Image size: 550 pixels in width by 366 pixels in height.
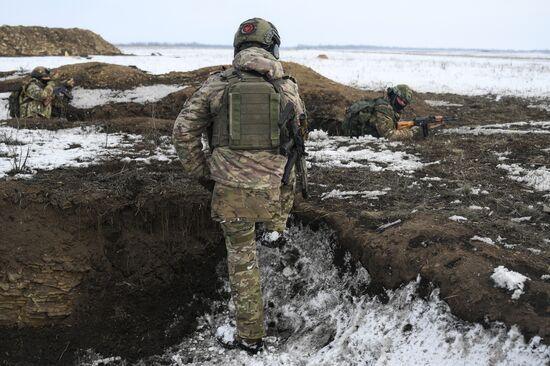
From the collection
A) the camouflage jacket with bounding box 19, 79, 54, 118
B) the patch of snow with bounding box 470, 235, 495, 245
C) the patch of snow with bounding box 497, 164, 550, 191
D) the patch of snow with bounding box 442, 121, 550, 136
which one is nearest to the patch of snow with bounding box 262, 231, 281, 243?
the patch of snow with bounding box 470, 235, 495, 245

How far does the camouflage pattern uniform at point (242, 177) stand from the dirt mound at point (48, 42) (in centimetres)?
2998

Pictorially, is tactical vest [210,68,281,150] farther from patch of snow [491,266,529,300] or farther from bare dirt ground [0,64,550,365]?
patch of snow [491,266,529,300]

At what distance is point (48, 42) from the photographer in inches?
1254

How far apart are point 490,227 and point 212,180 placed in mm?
2304

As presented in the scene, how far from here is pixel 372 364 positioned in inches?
128

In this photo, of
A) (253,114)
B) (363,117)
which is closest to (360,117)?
(363,117)

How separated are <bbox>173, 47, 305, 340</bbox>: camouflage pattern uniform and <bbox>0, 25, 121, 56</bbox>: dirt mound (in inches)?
1180

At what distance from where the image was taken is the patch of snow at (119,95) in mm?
11125

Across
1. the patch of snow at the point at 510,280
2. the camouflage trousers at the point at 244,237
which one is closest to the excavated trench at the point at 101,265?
the camouflage trousers at the point at 244,237

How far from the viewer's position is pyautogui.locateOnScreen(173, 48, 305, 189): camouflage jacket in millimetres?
3615

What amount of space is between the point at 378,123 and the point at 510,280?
5.40 metres

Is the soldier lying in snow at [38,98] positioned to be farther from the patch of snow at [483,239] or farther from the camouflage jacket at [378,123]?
the patch of snow at [483,239]

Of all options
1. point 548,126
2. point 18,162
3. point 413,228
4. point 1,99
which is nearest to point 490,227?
point 413,228

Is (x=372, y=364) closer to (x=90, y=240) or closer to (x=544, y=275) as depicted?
(x=544, y=275)
